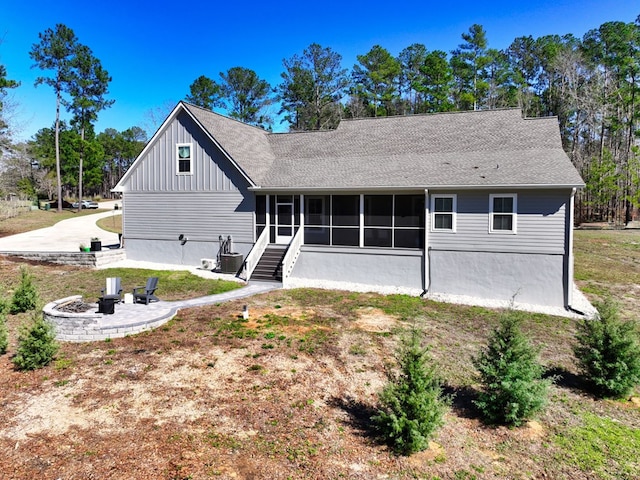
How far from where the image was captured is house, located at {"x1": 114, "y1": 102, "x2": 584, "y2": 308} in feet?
47.0

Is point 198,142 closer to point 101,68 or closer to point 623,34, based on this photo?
point 101,68

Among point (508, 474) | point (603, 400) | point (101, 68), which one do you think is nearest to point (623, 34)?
point (603, 400)

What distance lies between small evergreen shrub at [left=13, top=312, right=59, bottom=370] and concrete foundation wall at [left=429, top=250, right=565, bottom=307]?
12.4 metres

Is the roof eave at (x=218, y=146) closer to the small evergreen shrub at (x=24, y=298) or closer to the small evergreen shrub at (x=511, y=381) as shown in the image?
the small evergreen shrub at (x=24, y=298)

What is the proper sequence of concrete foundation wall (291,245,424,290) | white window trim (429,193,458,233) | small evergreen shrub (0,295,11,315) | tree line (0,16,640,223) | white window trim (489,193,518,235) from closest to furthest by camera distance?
small evergreen shrub (0,295,11,315) < white window trim (489,193,518,235) < white window trim (429,193,458,233) < concrete foundation wall (291,245,424,290) < tree line (0,16,640,223)

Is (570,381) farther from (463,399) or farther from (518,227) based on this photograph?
(518,227)

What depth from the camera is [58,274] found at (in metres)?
16.8

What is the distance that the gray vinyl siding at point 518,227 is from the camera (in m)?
13.9

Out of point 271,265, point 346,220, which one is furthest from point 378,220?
point 271,265

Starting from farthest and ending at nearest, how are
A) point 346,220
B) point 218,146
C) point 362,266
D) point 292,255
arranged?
1. point 218,146
2. point 346,220
3. point 292,255
4. point 362,266

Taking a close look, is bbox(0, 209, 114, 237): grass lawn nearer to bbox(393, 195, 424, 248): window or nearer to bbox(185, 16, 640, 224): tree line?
bbox(185, 16, 640, 224): tree line

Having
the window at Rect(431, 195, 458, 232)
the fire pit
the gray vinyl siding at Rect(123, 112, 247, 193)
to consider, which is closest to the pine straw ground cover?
the fire pit

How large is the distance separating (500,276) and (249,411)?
452 inches

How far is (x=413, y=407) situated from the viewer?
5465 millimetres
